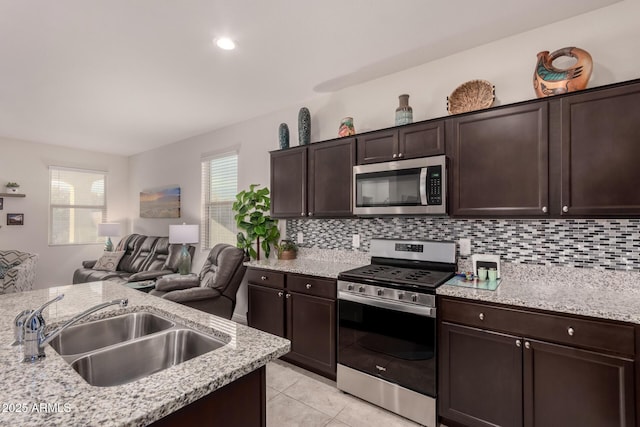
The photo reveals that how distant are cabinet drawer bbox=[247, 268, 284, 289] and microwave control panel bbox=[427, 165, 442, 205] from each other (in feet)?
4.89

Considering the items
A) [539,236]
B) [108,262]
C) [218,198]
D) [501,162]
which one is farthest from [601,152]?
[108,262]

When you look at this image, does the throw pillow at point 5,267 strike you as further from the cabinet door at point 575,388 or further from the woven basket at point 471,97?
the cabinet door at point 575,388

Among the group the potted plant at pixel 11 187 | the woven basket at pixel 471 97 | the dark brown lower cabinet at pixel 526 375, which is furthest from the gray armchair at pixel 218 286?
the potted plant at pixel 11 187

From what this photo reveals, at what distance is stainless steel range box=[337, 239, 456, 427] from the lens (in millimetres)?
2064

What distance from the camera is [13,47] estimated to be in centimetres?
242

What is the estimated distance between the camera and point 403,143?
2.49m

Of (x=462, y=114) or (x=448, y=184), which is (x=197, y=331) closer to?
(x=448, y=184)

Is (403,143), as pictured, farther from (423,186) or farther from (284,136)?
(284,136)

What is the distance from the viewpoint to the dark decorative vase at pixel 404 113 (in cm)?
255

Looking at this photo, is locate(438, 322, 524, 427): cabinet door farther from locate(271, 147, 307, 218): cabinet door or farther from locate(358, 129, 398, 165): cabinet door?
locate(271, 147, 307, 218): cabinet door

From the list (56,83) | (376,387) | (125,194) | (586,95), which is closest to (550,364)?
(376,387)

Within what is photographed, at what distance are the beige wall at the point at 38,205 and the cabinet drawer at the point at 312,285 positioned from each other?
4.97m

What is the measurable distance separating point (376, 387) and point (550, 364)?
111cm

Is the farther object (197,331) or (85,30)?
(85,30)
